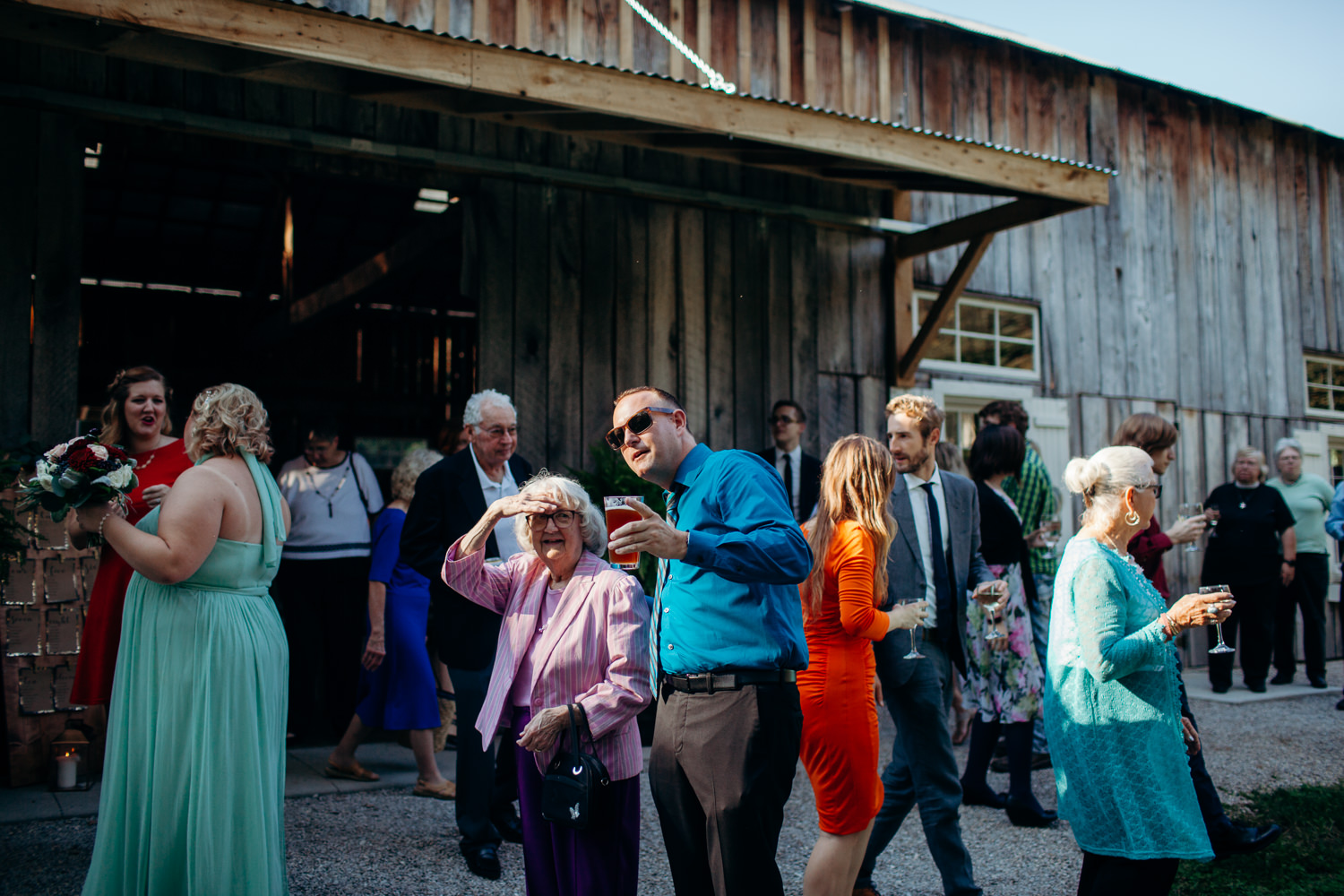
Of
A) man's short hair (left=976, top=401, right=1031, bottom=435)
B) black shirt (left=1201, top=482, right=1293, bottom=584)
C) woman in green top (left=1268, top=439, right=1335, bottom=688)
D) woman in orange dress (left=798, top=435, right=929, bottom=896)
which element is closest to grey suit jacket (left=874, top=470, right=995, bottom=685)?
woman in orange dress (left=798, top=435, right=929, bottom=896)

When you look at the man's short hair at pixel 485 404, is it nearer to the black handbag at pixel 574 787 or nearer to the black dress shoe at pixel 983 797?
the black handbag at pixel 574 787

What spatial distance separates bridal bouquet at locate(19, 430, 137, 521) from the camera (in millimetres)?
3109

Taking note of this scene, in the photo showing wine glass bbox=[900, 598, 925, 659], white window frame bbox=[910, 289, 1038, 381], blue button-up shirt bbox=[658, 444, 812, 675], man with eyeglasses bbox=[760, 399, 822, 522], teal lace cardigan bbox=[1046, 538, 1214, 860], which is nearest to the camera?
blue button-up shirt bbox=[658, 444, 812, 675]

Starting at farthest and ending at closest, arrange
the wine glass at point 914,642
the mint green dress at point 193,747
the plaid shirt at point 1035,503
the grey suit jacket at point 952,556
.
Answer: the plaid shirt at point 1035,503 → the grey suit jacket at point 952,556 → the wine glass at point 914,642 → the mint green dress at point 193,747

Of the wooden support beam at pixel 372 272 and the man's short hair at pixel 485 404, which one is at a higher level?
the wooden support beam at pixel 372 272

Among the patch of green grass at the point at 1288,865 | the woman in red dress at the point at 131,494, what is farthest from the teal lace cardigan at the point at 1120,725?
the woman in red dress at the point at 131,494

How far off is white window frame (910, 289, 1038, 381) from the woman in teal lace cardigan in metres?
5.54

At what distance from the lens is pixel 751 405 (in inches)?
303

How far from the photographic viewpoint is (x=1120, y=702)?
291 cm

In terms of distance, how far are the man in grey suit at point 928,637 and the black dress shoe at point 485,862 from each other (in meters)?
1.44

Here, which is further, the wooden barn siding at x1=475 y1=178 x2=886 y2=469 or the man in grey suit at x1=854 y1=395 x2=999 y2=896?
the wooden barn siding at x1=475 y1=178 x2=886 y2=469

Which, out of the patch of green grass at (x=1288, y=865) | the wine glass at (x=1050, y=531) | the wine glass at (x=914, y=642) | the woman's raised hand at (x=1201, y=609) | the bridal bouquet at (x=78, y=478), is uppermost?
the bridal bouquet at (x=78, y=478)

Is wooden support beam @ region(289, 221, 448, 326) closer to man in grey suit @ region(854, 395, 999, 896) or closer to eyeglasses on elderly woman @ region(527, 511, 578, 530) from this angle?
man in grey suit @ region(854, 395, 999, 896)

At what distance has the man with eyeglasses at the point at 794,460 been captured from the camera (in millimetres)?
7066
